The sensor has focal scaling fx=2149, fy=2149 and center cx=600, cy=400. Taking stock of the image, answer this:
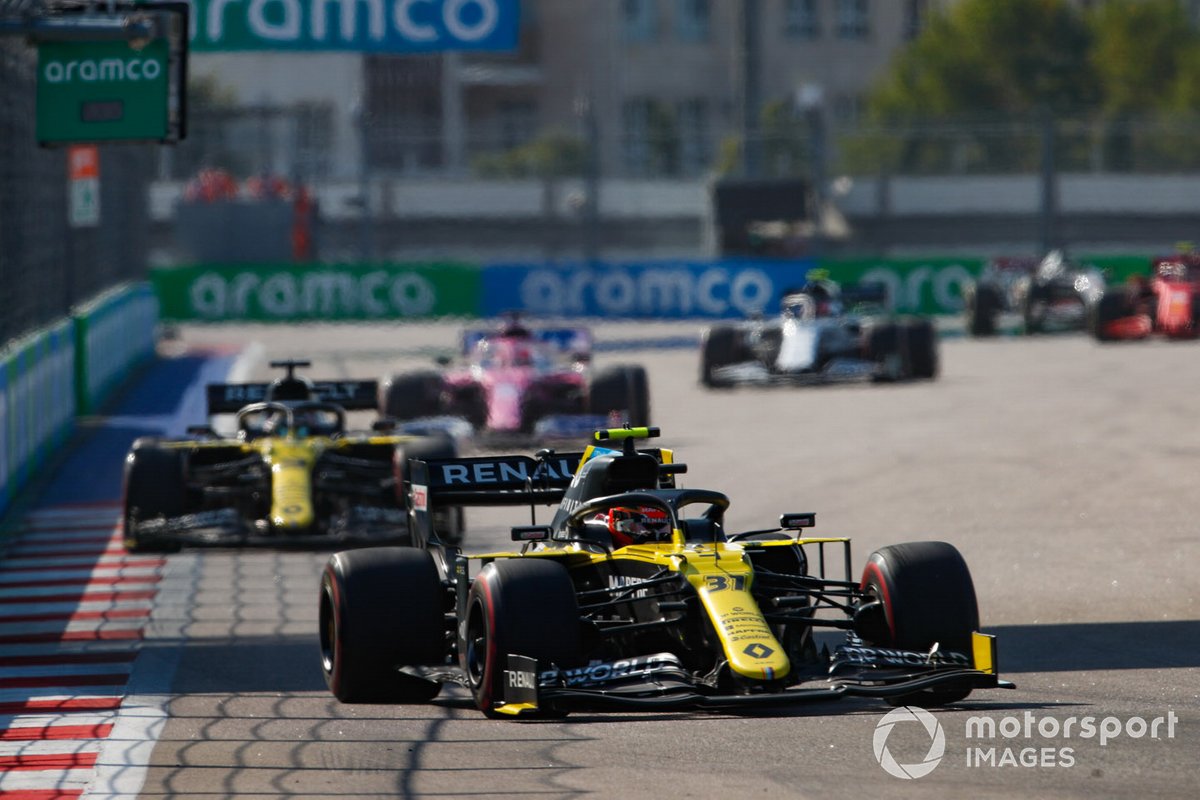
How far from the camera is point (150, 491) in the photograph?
14070 millimetres

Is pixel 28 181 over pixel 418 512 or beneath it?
over

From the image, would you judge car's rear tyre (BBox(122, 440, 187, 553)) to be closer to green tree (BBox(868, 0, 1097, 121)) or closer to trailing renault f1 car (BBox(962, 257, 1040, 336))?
trailing renault f1 car (BBox(962, 257, 1040, 336))

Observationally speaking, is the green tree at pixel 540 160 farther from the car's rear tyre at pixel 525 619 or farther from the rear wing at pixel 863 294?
the car's rear tyre at pixel 525 619

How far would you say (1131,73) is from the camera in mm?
61438

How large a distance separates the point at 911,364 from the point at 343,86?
39.2 metres

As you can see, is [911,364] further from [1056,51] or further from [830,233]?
[1056,51]

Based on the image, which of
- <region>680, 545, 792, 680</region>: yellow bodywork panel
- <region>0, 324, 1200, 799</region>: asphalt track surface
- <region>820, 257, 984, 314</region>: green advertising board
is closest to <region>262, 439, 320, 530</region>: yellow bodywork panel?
<region>0, 324, 1200, 799</region>: asphalt track surface

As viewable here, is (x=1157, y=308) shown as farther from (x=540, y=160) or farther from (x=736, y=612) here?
(x=736, y=612)

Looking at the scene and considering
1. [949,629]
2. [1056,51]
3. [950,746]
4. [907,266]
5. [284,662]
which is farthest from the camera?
[1056,51]

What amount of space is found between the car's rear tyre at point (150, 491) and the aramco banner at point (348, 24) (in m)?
7.94

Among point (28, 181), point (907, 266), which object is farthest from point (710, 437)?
point (907, 266)

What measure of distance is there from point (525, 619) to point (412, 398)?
40.2 ft

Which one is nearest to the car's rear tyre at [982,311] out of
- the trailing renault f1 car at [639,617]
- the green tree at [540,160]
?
the green tree at [540,160]

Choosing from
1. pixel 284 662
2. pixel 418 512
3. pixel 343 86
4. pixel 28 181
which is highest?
pixel 343 86
